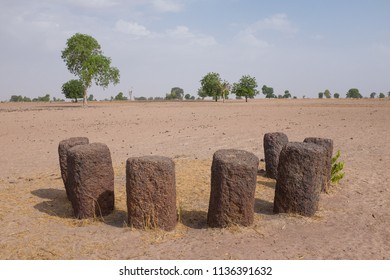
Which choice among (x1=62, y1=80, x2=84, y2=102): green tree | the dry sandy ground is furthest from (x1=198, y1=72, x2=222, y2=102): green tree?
the dry sandy ground

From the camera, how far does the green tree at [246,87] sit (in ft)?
219

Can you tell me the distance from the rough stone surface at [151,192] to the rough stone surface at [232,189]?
0.63m

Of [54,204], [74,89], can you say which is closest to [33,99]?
[74,89]

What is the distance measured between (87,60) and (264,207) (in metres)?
43.7

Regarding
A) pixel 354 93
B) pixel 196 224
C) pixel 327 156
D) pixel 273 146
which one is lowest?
pixel 196 224

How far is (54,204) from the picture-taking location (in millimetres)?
6871

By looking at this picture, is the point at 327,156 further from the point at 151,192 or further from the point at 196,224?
the point at 151,192

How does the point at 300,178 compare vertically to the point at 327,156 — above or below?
below

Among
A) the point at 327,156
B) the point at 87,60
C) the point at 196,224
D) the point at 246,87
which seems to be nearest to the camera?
the point at 196,224

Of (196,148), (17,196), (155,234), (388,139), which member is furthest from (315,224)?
(388,139)

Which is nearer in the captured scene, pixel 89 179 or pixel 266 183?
pixel 89 179

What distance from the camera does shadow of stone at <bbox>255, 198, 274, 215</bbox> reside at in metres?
6.46

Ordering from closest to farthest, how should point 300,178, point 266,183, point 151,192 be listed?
point 151,192 < point 300,178 < point 266,183

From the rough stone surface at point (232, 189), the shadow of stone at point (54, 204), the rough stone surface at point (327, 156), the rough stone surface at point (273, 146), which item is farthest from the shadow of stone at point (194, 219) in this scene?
the rough stone surface at point (327, 156)
